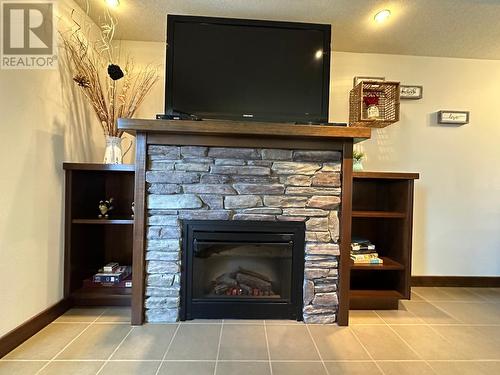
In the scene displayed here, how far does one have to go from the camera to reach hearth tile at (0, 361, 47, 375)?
1.41m

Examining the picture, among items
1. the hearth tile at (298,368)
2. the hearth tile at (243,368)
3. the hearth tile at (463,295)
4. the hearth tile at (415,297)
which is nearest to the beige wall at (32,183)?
the hearth tile at (243,368)

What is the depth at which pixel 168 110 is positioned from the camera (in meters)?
1.96

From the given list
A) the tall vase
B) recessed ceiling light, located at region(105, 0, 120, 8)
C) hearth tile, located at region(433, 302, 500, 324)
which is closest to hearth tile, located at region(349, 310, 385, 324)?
hearth tile, located at region(433, 302, 500, 324)

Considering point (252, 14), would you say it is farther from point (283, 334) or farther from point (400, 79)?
point (283, 334)

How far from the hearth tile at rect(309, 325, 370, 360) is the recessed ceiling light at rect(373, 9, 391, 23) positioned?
2298mm

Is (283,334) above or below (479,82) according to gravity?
below

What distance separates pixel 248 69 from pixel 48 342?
7.06 ft

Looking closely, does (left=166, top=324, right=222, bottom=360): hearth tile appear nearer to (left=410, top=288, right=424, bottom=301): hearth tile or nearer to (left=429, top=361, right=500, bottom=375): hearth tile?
(left=429, top=361, right=500, bottom=375): hearth tile

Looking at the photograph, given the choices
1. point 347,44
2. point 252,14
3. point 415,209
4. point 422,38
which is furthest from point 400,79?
point 252,14

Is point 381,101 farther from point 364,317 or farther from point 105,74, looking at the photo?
point 105,74

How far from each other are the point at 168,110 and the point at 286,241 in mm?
1235

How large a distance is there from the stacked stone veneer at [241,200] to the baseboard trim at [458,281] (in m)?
1.32

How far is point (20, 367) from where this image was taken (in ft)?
4.74

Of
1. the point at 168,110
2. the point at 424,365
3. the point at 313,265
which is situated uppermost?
the point at 168,110
